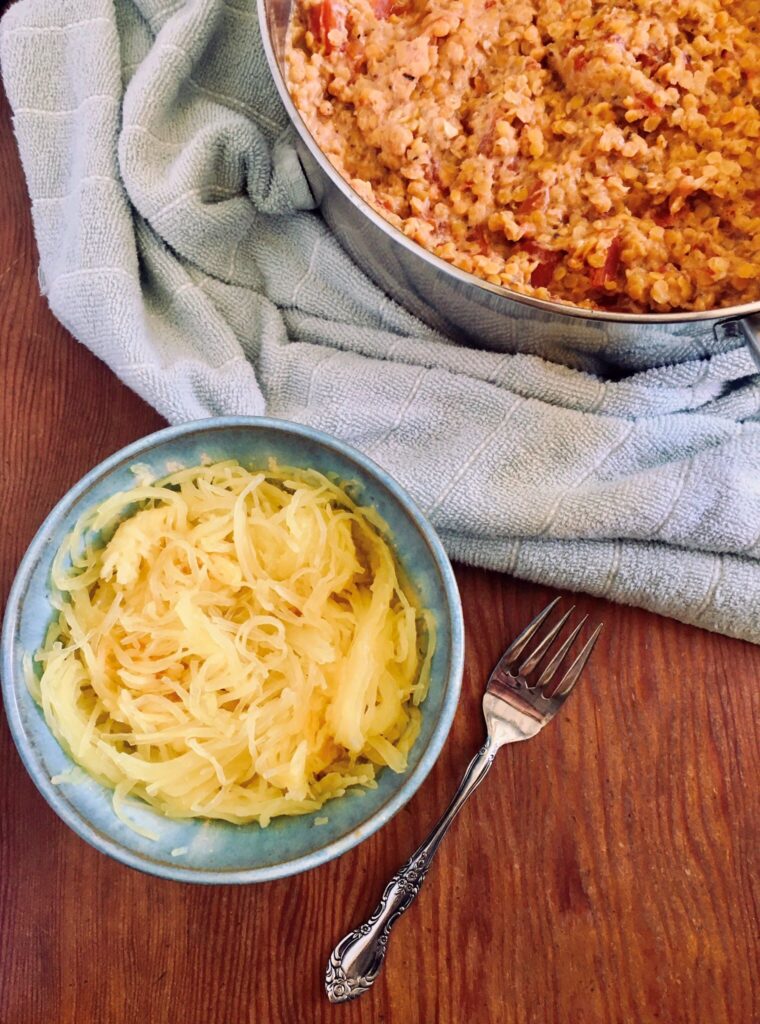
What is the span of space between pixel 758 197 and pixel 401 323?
1.63 ft

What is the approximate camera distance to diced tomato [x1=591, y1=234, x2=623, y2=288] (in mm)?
1259

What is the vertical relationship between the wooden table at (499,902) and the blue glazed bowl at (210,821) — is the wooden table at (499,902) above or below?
below

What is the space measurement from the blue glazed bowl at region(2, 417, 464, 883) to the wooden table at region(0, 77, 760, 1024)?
0.19 metres

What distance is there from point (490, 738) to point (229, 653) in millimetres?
372

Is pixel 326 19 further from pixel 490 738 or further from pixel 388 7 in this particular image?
pixel 490 738

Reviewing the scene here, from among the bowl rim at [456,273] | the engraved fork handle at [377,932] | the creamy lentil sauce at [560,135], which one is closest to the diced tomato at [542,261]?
the creamy lentil sauce at [560,135]

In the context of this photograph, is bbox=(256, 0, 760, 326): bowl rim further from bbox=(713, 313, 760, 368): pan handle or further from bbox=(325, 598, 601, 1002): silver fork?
bbox=(325, 598, 601, 1002): silver fork

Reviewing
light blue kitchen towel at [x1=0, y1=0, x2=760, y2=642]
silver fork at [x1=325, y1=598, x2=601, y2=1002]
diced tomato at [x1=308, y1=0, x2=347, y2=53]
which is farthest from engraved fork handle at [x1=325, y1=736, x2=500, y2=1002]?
diced tomato at [x1=308, y1=0, x2=347, y2=53]

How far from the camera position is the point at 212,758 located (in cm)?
115

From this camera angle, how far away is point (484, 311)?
1.26 metres

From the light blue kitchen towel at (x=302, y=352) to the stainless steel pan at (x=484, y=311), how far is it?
0.03m

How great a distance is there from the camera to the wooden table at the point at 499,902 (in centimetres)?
129

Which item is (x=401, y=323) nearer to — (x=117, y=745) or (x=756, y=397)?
(x=756, y=397)

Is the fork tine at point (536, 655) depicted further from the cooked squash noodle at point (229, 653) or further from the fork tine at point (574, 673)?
the cooked squash noodle at point (229, 653)
